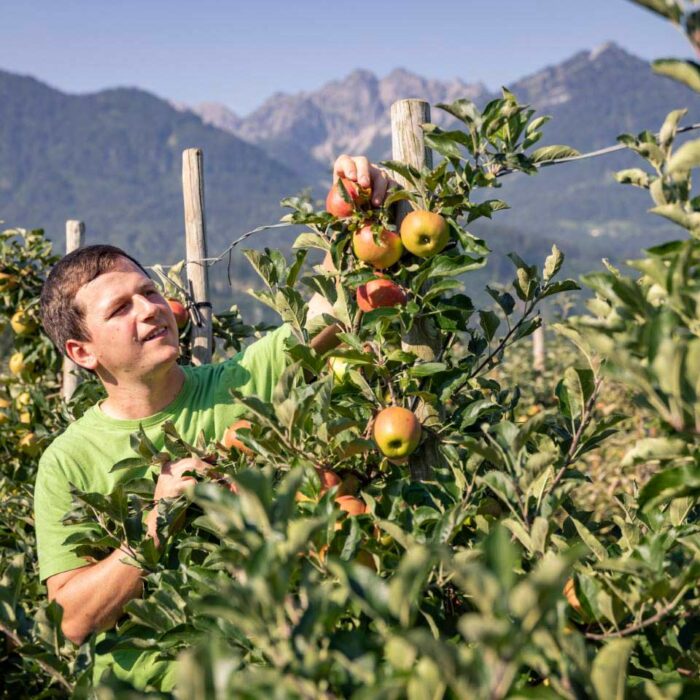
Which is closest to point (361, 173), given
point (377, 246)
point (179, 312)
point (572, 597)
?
point (377, 246)

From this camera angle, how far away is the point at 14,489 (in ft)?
11.0

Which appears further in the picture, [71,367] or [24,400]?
[24,400]

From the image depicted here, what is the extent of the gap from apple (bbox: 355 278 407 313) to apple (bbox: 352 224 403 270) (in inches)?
1.7

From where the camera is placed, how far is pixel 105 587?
166 cm

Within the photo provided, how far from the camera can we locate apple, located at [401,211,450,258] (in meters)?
1.53

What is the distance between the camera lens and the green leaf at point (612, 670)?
0.77m

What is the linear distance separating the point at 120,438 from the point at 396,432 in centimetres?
84

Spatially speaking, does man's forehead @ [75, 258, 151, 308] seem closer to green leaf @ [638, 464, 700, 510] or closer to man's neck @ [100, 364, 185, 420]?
man's neck @ [100, 364, 185, 420]

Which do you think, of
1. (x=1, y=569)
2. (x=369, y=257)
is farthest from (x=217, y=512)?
(x=1, y=569)

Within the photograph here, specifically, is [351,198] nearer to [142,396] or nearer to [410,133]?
[410,133]

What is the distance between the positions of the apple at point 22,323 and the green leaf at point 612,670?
3557mm

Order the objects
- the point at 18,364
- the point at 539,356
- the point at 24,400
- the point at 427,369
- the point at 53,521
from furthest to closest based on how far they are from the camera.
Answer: the point at 539,356 → the point at 18,364 → the point at 24,400 → the point at 53,521 → the point at 427,369

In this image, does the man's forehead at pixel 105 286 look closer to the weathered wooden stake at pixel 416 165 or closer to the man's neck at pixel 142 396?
the man's neck at pixel 142 396

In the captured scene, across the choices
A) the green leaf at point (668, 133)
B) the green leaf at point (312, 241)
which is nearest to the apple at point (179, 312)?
the green leaf at point (312, 241)
